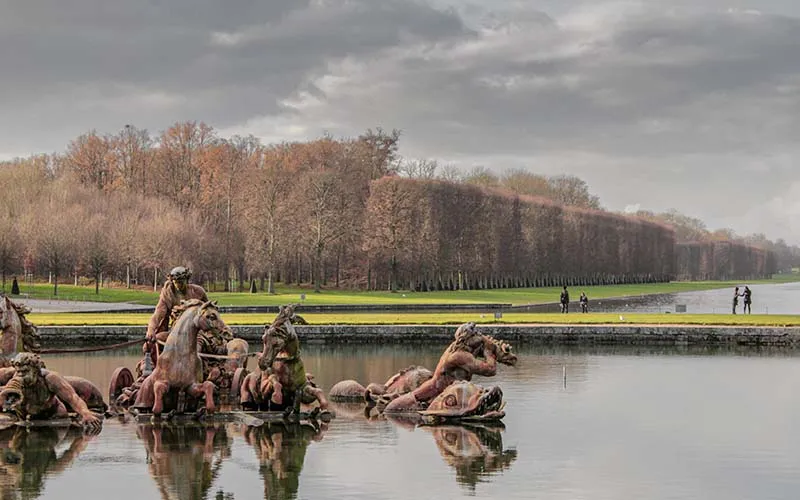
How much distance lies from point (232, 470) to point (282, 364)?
11.6 feet

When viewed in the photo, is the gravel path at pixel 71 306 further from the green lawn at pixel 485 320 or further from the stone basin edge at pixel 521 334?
the stone basin edge at pixel 521 334

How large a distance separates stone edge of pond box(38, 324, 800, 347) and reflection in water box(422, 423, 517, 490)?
16.7 m

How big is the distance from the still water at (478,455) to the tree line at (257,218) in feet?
166

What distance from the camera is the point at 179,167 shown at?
8769cm

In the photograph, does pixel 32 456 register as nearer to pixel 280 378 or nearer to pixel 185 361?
pixel 185 361

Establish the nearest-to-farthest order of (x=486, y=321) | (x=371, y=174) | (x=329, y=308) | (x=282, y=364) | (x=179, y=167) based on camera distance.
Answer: (x=282, y=364), (x=486, y=321), (x=329, y=308), (x=179, y=167), (x=371, y=174)

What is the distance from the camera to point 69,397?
16781mm

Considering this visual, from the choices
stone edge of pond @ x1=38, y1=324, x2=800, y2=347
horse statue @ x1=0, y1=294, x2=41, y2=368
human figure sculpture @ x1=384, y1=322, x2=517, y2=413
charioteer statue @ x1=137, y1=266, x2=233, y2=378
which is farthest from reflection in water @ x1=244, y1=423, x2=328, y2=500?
stone edge of pond @ x1=38, y1=324, x2=800, y2=347

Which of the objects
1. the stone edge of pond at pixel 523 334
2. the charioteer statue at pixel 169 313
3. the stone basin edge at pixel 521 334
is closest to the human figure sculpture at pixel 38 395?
the charioteer statue at pixel 169 313

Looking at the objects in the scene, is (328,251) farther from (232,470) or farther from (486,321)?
(232,470)

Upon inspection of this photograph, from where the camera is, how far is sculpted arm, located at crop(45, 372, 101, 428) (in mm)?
16578

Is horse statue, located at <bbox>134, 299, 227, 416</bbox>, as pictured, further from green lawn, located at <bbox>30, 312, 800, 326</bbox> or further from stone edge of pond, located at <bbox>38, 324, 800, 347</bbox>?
green lawn, located at <bbox>30, 312, 800, 326</bbox>

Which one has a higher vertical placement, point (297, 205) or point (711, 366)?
point (297, 205)

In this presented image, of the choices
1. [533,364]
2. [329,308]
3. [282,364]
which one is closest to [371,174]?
[329,308]
